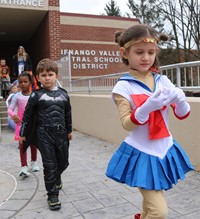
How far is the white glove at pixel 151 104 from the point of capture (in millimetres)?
1666

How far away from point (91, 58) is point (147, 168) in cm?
1721

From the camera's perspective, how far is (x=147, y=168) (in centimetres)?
194

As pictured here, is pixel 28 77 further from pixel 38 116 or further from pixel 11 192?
pixel 11 192

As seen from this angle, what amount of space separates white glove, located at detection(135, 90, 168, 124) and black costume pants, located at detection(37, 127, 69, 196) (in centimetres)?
183

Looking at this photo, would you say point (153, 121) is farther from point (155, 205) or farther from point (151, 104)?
point (155, 205)

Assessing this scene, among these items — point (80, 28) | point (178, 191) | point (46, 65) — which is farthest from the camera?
point (80, 28)

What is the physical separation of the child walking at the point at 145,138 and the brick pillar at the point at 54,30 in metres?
10.2

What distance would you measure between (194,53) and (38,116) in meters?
23.1

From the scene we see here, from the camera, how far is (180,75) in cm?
477

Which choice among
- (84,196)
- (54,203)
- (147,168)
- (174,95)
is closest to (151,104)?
(174,95)

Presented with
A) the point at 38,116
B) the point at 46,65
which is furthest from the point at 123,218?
the point at 46,65

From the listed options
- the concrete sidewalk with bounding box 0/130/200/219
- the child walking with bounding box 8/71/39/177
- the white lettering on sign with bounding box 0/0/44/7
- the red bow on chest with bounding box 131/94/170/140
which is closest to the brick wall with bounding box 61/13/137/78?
the white lettering on sign with bounding box 0/0/44/7

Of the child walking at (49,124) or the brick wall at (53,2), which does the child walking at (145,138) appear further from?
the brick wall at (53,2)

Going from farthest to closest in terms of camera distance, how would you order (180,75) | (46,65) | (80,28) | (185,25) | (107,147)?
(185,25) < (80,28) < (107,147) < (180,75) < (46,65)
